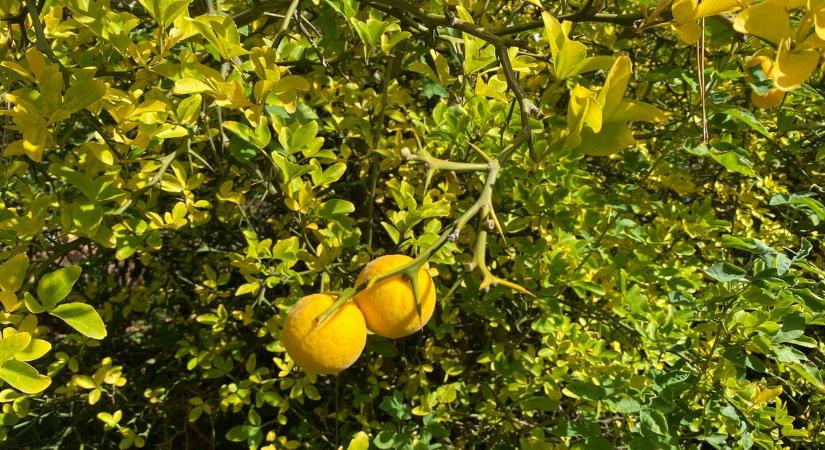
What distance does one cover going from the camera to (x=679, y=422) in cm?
115

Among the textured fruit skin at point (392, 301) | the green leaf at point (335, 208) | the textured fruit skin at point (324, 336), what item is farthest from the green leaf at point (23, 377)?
the green leaf at point (335, 208)

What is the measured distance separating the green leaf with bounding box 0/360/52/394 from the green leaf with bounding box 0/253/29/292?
0.12m

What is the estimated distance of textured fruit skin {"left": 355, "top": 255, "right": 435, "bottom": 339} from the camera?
2.09 feet

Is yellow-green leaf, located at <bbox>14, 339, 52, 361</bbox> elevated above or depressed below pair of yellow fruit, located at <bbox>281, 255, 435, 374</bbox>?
below

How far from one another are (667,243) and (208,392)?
1.52 metres

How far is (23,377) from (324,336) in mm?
→ 386

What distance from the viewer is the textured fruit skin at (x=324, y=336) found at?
2.15ft

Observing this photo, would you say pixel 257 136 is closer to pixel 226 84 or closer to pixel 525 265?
pixel 226 84

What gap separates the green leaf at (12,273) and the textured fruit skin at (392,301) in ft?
1.56

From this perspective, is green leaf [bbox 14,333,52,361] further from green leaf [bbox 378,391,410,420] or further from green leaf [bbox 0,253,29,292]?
green leaf [bbox 378,391,410,420]

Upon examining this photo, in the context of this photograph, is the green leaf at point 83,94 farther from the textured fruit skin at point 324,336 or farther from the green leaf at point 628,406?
the green leaf at point 628,406

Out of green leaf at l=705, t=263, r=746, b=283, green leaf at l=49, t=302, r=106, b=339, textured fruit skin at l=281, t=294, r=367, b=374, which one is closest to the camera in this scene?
textured fruit skin at l=281, t=294, r=367, b=374

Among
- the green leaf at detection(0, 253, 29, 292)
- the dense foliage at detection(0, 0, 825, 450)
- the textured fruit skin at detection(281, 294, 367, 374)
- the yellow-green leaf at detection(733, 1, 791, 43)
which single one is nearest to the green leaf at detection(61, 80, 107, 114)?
the dense foliage at detection(0, 0, 825, 450)

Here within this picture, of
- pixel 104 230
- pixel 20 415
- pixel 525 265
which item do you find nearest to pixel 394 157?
pixel 525 265
